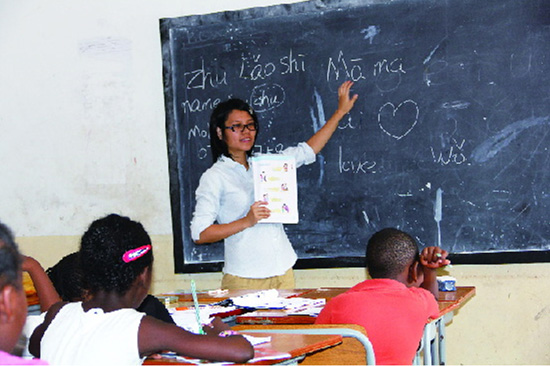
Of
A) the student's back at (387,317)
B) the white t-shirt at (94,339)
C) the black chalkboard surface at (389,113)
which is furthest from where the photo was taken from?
the black chalkboard surface at (389,113)

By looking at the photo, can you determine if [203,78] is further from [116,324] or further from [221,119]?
[116,324]

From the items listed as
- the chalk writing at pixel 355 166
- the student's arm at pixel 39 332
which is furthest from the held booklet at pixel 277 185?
the student's arm at pixel 39 332

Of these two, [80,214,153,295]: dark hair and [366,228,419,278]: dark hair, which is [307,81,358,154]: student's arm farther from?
[80,214,153,295]: dark hair

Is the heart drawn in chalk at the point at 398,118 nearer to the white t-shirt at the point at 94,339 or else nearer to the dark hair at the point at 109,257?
the dark hair at the point at 109,257

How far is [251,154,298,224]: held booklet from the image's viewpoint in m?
3.55

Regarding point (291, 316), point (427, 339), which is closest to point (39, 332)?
point (291, 316)

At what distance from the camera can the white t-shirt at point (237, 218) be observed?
3557mm

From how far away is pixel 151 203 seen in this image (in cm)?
462

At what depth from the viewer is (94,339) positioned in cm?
171

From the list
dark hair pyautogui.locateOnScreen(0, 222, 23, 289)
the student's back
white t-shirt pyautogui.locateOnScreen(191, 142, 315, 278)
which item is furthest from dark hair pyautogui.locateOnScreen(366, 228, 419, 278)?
dark hair pyautogui.locateOnScreen(0, 222, 23, 289)

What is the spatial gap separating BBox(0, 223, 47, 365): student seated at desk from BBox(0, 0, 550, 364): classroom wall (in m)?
3.02

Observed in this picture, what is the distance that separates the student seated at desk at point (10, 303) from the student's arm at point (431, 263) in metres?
1.83

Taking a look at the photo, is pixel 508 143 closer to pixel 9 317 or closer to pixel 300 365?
pixel 300 365

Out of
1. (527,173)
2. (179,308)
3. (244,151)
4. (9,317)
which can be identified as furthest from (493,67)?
(9,317)
